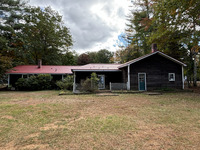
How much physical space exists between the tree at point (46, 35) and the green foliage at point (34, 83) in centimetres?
893

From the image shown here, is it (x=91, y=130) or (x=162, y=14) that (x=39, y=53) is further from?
(x=91, y=130)

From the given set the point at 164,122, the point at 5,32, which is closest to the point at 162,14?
the point at 164,122

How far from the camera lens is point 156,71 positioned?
48.3 feet

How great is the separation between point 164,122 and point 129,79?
9.81 metres

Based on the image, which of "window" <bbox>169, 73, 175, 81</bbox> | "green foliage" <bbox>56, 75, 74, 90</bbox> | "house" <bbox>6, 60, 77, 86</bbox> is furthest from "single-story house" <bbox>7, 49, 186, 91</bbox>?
"house" <bbox>6, 60, 77, 86</bbox>

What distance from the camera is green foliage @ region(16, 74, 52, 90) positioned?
16.5m

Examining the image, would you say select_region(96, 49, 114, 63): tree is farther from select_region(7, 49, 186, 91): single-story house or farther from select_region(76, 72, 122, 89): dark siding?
select_region(7, 49, 186, 91): single-story house

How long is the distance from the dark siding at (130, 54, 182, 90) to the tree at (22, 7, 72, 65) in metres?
20.3

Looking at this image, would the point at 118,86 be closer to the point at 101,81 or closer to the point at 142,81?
the point at 101,81

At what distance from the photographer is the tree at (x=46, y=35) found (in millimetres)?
25358

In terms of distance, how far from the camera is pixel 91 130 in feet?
12.3

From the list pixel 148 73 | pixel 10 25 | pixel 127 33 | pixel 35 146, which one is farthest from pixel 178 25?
pixel 10 25

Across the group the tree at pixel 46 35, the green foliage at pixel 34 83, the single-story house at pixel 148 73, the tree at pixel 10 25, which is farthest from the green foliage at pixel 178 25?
the tree at pixel 10 25

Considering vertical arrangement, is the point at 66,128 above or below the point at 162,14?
below
